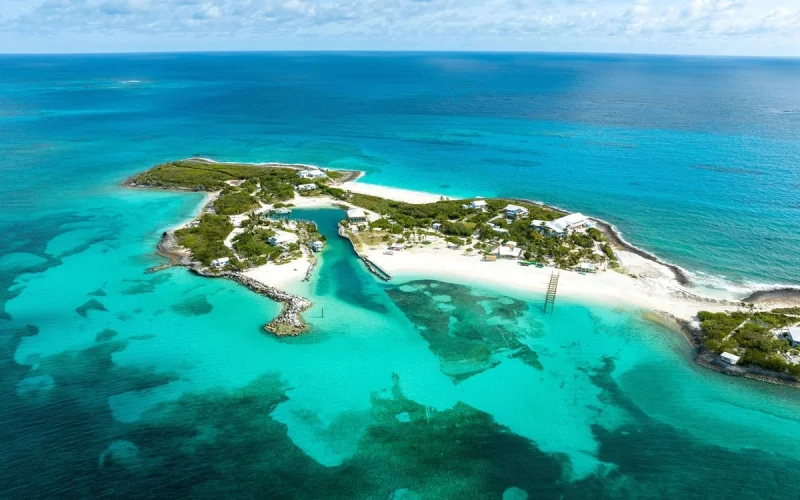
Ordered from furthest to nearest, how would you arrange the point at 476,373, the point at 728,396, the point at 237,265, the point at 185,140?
the point at 185,140 → the point at 237,265 → the point at 476,373 → the point at 728,396

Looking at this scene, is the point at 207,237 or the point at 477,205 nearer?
the point at 207,237

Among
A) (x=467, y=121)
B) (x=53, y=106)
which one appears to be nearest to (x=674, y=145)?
(x=467, y=121)

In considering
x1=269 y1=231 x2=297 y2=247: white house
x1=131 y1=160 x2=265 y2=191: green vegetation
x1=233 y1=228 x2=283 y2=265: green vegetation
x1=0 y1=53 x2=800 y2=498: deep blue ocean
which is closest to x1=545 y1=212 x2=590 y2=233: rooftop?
x1=0 y1=53 x2=800 y2=498: deep blue ocean

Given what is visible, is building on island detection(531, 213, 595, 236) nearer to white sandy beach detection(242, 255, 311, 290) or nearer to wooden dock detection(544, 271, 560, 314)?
wooden dock detection(544, 271, 560, 314)

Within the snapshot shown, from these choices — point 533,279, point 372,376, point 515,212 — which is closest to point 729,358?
point 533,279

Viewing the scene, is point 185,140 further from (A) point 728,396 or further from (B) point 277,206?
(A) point 728,396

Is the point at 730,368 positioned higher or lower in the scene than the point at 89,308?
higher

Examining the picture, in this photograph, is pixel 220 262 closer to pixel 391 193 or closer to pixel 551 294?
pixel 391 193
